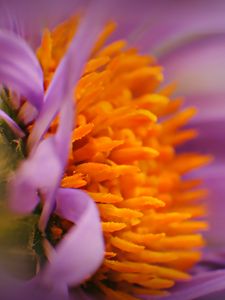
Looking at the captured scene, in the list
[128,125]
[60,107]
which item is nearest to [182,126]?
[128,125]

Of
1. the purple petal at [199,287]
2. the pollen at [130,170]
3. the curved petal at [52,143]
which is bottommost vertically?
the purple petal at [199,287]

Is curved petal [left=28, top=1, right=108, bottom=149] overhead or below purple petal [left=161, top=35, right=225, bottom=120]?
overhead

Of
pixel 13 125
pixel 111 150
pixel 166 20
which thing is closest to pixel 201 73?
pixel 166 20

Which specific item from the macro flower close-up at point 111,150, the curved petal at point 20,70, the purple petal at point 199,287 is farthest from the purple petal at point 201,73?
the curved petal at point 20,70

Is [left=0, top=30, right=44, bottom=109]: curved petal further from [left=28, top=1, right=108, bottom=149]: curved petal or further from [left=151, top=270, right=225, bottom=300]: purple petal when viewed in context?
[left=151, top=270, right=225, bottom=300]: purple petal

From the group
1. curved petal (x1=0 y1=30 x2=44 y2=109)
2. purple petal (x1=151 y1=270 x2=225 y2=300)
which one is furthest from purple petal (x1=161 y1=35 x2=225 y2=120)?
curved petal (x1=0 y1=30 x2=44 y2=109)

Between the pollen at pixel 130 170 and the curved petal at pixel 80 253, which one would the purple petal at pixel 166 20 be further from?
the curved petal at pixel 80 253

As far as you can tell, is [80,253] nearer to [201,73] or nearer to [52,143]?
[52,143]

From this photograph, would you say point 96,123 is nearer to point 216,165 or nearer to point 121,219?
point 121,219

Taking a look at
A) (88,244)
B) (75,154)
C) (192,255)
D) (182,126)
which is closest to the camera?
(88,244)
